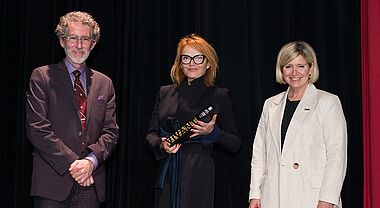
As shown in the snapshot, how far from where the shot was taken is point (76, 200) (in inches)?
111

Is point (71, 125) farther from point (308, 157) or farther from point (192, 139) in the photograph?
point (308, 157)

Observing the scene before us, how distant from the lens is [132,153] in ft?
13.9

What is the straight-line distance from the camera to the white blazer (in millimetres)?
2801

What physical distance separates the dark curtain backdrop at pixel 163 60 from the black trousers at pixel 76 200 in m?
1.33

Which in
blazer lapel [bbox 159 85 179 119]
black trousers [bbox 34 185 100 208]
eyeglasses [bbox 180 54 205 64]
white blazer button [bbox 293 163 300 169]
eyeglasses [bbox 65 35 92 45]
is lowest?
black trousers [bbox 34 185 100 208]

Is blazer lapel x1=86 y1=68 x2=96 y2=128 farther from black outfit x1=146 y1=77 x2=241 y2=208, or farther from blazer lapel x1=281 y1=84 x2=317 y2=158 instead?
blazer lapel x1=281 y1=84 x2=317 y2=158

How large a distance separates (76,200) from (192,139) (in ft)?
2.31

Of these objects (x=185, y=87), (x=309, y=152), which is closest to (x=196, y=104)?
(x=185, y=87)

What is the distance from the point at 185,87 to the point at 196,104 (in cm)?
13

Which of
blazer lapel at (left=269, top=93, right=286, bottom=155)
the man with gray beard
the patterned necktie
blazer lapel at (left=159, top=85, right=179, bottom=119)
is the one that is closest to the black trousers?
the man with gray beard

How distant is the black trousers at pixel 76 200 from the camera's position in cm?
276

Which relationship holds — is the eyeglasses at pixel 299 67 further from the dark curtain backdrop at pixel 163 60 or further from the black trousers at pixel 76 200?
the black trousers at pixel 76 200

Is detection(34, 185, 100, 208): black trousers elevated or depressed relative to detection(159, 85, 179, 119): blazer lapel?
depressed

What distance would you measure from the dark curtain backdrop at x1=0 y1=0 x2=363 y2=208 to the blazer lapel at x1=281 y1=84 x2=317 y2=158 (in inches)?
37.9
